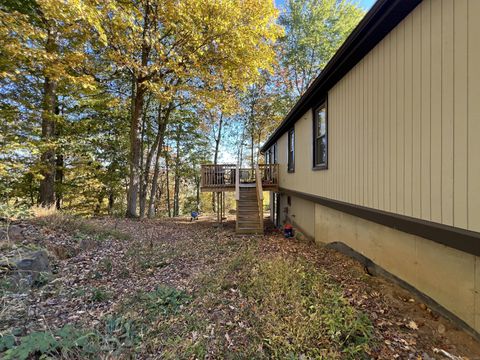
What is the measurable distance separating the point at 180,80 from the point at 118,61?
3529 mm

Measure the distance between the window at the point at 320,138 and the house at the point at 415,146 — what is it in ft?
2.12

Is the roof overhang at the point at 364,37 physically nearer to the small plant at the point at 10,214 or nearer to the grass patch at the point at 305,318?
the grass patch at the point at 305,318

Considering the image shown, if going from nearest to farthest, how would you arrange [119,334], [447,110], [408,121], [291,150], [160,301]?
[447,110] < [119,334] < [408,121] < [160,301] < [291,150]

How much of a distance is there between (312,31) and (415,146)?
18.4m

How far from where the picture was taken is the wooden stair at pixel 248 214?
9.12m

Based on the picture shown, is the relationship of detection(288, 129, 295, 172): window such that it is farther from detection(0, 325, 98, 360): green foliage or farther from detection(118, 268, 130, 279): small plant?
detection(0, 325, 98, 360): green foliage

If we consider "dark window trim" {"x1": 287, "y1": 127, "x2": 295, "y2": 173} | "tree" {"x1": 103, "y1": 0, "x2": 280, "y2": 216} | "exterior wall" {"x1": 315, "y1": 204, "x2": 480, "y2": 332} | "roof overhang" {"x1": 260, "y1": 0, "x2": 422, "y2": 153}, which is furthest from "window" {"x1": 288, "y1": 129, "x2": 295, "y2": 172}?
"exterior wall" {"x1": 315, "y1": 204, "x2": 480, "y2": 332}

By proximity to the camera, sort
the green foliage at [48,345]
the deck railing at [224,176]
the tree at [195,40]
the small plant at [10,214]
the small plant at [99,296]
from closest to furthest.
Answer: the green foliage at [48,345] → the small plant at [99,296] → the small plant at [10,214] → the tree at [195,40] → the deck railing at [224,176]

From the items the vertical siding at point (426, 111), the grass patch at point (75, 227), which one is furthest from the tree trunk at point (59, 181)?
the vertical siding at point (426, 111)

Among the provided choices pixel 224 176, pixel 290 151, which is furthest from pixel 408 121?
pixel 224 176

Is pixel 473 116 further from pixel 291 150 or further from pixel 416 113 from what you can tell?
pixel 291 150

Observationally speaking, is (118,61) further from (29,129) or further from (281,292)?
(281,292)

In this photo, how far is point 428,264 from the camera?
2.90 metres

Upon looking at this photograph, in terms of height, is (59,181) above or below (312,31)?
below
